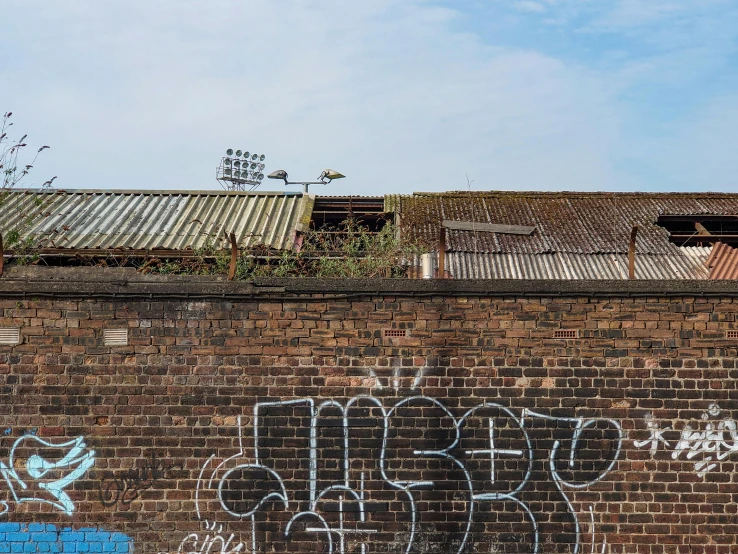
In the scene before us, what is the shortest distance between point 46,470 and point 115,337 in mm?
1260

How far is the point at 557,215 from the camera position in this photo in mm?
13734

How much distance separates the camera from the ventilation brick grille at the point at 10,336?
6.89 meters

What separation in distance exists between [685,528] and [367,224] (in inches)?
295

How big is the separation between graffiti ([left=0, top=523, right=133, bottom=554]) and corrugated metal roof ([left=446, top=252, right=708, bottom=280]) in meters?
6.09

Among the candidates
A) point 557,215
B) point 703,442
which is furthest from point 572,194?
point 703,442

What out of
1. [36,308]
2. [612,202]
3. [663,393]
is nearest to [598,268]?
[612,202]

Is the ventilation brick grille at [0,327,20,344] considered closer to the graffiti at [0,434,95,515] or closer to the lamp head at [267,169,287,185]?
the graffiti at [0,434,95,515]

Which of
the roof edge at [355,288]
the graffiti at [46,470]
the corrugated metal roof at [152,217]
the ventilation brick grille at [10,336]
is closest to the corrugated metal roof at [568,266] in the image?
the corrugated metal roof at [152,217]

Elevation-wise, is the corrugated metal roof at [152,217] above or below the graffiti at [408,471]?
above

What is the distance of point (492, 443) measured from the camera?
6758 millimetres

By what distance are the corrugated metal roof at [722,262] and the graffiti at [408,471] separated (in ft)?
16.2

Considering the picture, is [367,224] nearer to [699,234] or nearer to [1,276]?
[699,234]

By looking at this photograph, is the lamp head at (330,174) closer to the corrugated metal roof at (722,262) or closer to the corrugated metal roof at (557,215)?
the corrugated metal roof at (557,215)

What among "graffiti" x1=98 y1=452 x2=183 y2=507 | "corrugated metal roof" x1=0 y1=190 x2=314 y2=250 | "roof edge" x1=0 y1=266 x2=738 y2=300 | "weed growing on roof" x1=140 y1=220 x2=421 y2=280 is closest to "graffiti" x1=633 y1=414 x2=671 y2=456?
"roof edge" x1=0 y1=266 x2=738 y2=300
